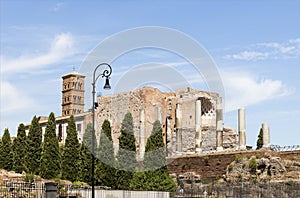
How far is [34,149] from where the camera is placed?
167 feet

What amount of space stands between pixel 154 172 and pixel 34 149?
13359 millimetres

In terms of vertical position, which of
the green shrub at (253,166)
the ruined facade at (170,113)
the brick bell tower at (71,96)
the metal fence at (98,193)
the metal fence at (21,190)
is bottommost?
the metal fence at (98,193)

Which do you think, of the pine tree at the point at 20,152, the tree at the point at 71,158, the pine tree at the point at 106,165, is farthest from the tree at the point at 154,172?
the pine tree at the point at 20,152

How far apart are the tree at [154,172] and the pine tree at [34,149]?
10.8m

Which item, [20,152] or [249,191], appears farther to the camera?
[20,152]

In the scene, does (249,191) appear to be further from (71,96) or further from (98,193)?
(71,96)

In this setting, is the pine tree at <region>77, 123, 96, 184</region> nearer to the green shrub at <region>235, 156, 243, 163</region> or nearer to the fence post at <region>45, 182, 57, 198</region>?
the green shrub at <region>235, 156, 243, 163</region>

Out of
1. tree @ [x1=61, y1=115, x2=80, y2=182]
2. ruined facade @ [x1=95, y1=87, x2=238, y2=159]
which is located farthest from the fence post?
ruined facade @ [x1=95, y1=87, x2=238, y2=159]

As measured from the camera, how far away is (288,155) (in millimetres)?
43469

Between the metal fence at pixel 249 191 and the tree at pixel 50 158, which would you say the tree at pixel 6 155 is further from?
the metal fence at pixel 249 191

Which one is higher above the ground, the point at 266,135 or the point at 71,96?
the point at 71,96

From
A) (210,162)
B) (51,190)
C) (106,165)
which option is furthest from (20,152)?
(51,190)

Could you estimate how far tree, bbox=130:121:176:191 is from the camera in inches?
1665

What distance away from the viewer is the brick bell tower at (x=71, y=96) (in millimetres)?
99194
